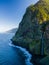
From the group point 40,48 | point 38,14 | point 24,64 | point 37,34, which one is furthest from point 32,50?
point 38,14

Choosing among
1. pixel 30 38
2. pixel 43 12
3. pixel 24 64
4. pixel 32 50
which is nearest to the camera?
pixel 24 64

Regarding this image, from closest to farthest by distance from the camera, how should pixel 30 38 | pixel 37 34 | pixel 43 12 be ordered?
1. pixel 37 34
2. pixel 30 38
3. pixel 43 12

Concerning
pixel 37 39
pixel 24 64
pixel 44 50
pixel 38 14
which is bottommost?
pixel 24 64

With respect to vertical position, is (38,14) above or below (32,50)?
above

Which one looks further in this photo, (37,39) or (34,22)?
(34,22)

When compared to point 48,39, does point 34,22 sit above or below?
above

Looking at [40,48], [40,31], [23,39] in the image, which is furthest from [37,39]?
[23,39]

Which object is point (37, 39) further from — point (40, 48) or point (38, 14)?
point (38, 14)

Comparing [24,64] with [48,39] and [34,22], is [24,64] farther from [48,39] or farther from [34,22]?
[34,22]

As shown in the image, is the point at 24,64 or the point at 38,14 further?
the point at 38,14
